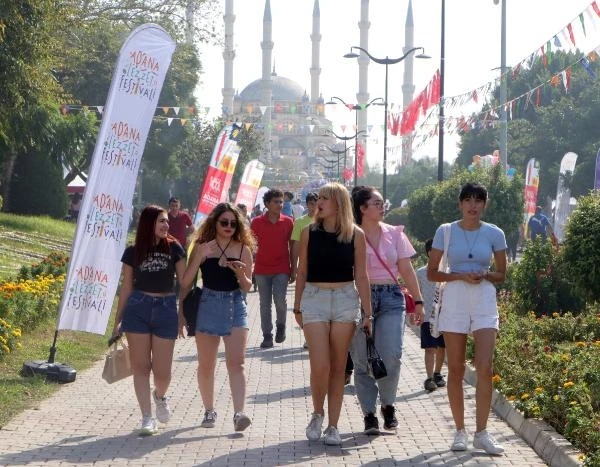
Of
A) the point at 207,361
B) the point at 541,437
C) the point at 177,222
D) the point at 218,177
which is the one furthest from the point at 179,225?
the point at 541,437

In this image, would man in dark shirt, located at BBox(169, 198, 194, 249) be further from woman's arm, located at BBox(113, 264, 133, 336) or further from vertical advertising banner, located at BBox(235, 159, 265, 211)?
vertical advertising banner, located at BBox(235, 159, 265, 211)

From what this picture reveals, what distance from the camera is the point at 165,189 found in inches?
2741

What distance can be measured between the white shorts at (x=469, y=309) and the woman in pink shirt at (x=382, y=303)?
58 cm

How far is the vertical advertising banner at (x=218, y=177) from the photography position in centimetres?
2111

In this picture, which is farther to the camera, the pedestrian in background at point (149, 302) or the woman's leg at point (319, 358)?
the pedestrian in background at point (149, 302)

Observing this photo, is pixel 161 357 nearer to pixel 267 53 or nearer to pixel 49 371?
pixel 49 371

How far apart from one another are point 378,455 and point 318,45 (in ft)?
532

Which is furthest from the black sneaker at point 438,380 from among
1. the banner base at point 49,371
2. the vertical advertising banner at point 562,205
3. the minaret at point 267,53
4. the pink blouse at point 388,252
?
the minaret at point 267,53

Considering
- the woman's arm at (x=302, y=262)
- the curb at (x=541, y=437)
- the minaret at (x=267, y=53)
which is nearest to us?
the curb at (x=541, y=437)

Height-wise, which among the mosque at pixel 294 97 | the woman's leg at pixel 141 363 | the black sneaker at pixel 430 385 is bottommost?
the black sneaker at pixel 430 385

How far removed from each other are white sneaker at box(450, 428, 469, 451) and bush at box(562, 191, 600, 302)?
440 centimetres

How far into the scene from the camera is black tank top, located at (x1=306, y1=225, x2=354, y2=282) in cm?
779

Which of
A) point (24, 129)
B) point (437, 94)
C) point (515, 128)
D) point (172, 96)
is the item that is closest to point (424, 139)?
point (437, 94)

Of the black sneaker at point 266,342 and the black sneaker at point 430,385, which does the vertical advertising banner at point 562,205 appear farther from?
the black sneaker at point 430,385
